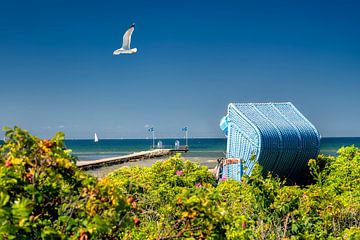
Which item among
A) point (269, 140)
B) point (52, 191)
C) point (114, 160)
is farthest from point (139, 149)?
point (52, 191)

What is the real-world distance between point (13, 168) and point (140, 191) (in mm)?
6236

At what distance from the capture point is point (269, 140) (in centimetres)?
1266

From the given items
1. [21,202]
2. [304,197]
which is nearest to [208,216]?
[21,202]

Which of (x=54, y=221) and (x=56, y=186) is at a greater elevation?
(x=56, y=186)

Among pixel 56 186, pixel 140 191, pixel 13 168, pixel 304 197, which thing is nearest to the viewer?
pixel 13 168

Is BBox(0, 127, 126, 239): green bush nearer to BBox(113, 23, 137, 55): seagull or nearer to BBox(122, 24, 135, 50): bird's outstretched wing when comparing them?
BBox(122, 24, 135, 50): bird's outstretched wing

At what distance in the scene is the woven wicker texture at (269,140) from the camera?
12.6 meters

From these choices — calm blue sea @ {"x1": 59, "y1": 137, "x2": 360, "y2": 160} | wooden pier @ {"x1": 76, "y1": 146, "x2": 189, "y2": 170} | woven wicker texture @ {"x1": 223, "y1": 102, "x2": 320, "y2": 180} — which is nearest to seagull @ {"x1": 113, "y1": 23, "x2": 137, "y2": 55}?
woven wicker texture @ {"x1": 223, "y1": 102, "x2": 320, "y2": 180}

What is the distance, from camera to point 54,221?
3.17 metres

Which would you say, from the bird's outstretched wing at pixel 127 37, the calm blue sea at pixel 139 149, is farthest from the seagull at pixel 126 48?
the calm blue sea at pixel 139 149

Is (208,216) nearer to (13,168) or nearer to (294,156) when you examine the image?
(13,168)

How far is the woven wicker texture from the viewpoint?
1264 centimetres

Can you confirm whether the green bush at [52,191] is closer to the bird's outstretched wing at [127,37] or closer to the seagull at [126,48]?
the bird's outstretched wing at [127,37]

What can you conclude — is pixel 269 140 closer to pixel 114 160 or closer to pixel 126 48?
pixel 126 48
